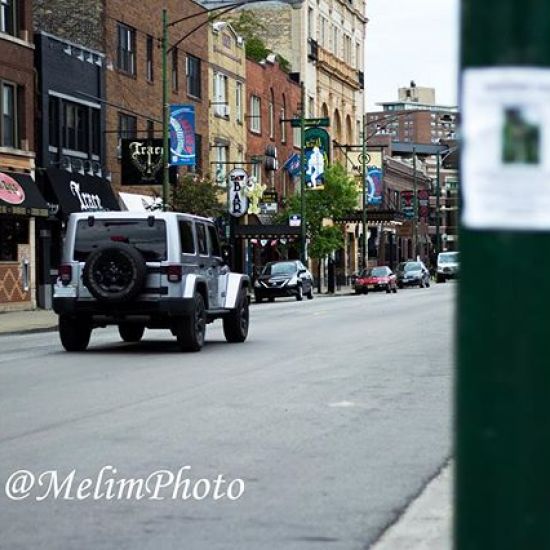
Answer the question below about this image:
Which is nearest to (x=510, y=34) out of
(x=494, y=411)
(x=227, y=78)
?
(x=494, y=411)

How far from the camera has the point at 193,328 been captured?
747 inches

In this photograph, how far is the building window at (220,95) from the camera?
57.6 m

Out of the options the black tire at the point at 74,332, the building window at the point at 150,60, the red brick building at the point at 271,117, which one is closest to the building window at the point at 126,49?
the building window at the point at 150,60

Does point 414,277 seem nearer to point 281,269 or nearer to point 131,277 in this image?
point 281,269

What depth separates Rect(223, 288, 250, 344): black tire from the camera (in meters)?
21.3

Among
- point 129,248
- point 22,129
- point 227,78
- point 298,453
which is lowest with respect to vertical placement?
point 298,453

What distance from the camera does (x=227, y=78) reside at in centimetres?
5959

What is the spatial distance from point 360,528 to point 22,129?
32.5m

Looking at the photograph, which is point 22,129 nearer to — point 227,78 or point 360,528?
point 227,78

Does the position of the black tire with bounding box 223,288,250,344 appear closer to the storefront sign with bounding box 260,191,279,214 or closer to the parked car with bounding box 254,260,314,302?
the parked car with bounding box 254,260,314,302

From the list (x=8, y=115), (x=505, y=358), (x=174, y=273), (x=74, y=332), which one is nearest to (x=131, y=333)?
(x=74, y=332)

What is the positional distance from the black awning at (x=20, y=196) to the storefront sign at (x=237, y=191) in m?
14.7

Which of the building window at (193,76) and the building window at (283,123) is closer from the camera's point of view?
the building window at (193,76)

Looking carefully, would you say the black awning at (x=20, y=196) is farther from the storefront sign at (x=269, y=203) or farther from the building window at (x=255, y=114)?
the building window at (x=255, y=114)
